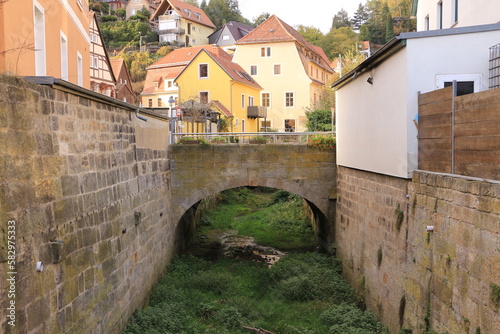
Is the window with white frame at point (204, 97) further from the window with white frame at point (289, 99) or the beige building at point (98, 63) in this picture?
the beige building at point (98, 63)

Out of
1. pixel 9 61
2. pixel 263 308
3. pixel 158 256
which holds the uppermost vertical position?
pixel 9 61

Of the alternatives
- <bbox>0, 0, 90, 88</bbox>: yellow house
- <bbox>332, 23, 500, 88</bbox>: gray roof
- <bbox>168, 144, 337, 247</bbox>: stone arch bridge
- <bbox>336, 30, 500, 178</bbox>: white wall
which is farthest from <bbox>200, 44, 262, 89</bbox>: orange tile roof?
<bbox>332, 23, 500, 88</bbox>: gray roof

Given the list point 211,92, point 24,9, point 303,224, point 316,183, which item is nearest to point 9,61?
point 24,9

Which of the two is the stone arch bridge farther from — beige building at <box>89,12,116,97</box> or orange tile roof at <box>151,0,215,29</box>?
orange tile roof at <box>151,0,215,29</box>

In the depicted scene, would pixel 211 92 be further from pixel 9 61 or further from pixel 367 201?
pixel 9 61

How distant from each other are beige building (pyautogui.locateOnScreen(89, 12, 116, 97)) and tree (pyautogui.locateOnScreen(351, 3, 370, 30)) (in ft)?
237

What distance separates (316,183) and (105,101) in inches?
315

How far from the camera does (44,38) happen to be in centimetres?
945

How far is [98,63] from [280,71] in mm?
19985

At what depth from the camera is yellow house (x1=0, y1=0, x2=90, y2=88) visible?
24.2 ft

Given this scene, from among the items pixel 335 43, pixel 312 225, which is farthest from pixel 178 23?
pixel 312 225

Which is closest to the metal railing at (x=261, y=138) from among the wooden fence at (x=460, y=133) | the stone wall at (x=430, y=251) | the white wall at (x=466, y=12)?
the stone wall at (x=430, y=251)

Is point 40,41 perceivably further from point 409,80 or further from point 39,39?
point 409,80

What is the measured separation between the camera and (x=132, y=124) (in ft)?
34.2
